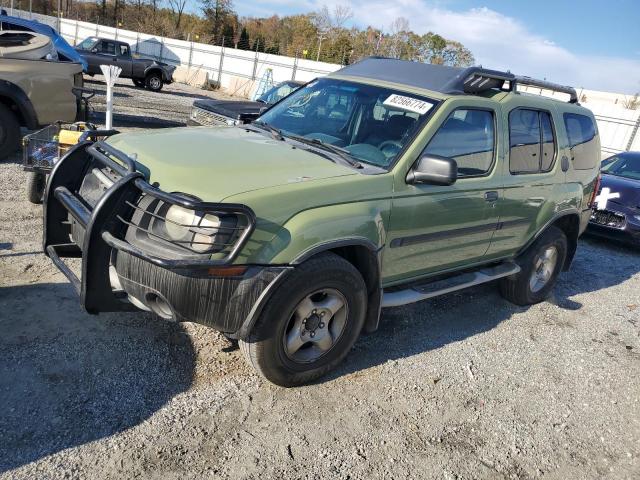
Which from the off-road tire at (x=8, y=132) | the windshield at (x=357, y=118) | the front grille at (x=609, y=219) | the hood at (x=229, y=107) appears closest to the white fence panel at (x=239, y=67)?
the front grille at (x=609, y=219)

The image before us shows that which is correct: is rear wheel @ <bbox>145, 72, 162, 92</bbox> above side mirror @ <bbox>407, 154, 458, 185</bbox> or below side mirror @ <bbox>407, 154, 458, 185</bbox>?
below

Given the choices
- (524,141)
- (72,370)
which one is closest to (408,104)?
(524,141)

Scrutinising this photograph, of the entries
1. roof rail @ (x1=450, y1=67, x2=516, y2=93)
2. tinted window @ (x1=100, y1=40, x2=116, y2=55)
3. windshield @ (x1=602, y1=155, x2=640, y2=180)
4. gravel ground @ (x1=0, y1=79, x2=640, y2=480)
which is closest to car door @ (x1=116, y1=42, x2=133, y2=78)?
tinted window @ (x1=100, y1=40, x2=116, y2=55)

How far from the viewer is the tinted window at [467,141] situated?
3.90 metres

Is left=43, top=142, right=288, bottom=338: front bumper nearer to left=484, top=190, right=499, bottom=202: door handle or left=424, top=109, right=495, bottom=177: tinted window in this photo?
left=424, top=109, right=495, bottom=177: tinted window

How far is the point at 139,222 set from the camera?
9.85 ft

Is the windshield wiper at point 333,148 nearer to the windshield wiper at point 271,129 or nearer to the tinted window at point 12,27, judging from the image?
the windshield wiper at point 271,129

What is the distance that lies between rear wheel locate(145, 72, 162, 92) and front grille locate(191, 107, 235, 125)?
14072 millimetres

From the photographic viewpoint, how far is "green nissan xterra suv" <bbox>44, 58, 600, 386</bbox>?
2.90 m

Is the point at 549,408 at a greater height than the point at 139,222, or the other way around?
the point at 139,222

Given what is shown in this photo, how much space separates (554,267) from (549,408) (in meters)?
2.27

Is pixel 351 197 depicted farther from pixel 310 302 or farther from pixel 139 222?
pixel 139 222

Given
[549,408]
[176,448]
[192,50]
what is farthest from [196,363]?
[192,50]

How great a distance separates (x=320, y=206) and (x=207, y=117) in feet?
24.7
